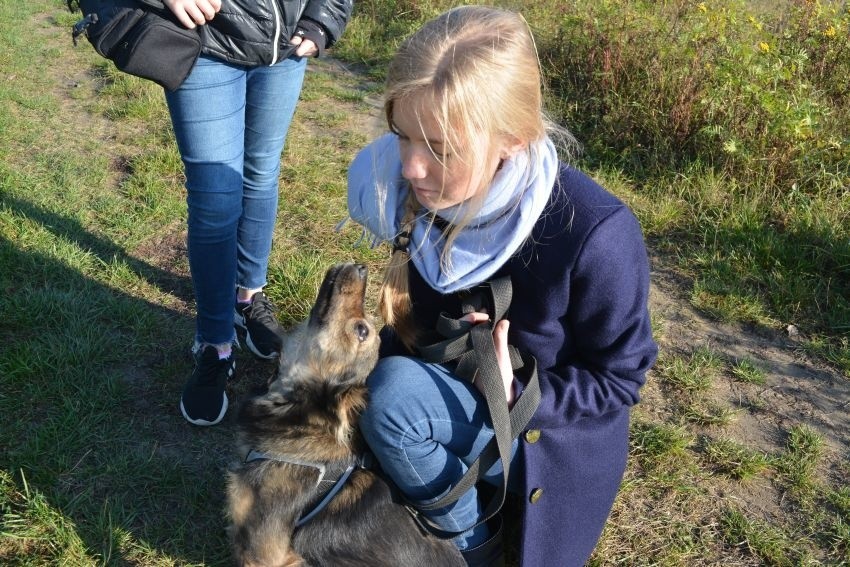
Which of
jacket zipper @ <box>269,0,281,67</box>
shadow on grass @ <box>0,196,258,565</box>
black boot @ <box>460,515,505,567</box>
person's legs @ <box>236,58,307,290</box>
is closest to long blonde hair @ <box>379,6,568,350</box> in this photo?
jacket zipper @ <box>269,0,281,67</box>

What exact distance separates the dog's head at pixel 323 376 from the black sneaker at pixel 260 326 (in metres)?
0.78

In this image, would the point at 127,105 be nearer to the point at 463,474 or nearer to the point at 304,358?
the point at 304,358

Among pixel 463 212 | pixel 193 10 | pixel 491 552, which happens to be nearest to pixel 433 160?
pixel 463 212

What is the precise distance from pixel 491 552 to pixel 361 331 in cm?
97

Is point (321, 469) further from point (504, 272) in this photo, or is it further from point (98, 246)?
point (98, 246)

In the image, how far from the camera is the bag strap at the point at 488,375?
212 cm

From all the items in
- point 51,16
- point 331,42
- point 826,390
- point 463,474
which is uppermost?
point 331,42

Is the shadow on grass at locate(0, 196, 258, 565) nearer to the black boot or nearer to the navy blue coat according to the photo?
the black boot

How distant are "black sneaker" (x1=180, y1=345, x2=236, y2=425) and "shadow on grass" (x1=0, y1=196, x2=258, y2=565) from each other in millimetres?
82

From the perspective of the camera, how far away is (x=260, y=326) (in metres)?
3.48

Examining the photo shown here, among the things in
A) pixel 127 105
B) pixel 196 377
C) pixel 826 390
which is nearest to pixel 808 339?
pixel 826 390

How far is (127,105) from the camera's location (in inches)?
228

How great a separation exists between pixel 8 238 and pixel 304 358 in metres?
2.58

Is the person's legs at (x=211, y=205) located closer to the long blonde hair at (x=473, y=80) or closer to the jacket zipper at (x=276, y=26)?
the jacket zipper at (x=276, y=26)
